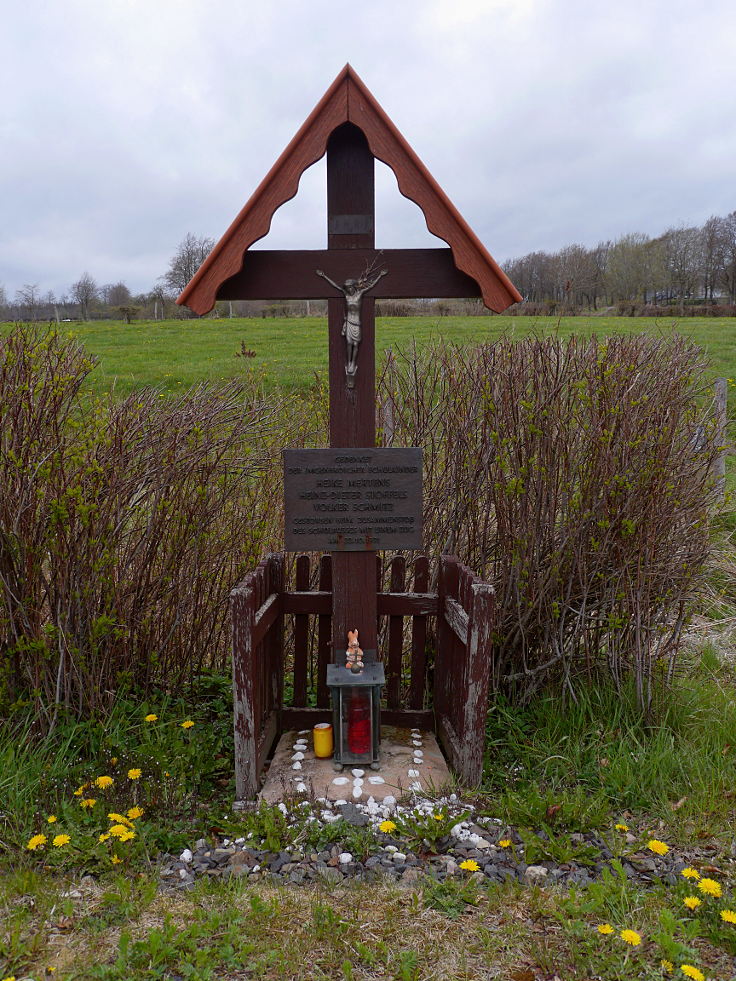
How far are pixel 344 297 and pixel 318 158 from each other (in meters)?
0.62

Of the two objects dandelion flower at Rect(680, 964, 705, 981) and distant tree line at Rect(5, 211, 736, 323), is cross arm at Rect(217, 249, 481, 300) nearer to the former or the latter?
dandelion flower at Rect(680, 964, 705, 981)

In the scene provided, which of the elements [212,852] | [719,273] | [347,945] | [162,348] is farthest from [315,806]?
[719,273]

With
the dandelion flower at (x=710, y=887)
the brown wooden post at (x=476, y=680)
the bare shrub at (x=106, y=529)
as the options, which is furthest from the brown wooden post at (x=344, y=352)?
the dandelion flower at (x=710, y=887)

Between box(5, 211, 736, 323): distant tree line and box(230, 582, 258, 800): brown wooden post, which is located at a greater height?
box(5, 211, 736, 323): distant tree line

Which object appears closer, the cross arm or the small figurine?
the cross arm

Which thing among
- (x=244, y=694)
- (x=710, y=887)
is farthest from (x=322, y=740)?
(x=710, y=887)

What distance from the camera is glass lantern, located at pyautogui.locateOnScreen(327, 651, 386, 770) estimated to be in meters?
3.49

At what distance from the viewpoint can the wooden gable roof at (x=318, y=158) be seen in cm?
310

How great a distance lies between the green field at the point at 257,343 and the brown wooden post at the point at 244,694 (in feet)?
23.4

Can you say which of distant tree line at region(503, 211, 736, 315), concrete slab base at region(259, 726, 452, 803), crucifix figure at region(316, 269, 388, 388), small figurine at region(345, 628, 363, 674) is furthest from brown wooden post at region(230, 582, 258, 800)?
distant tree line at region(503, 211, 736, 315)

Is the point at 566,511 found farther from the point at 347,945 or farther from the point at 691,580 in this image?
the point at 347,945

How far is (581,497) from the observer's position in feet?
12.9

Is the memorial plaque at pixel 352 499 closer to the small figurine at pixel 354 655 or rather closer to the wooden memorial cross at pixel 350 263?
the wooden memorial cross at pixel 350 263

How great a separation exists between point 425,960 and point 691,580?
8.82ft
